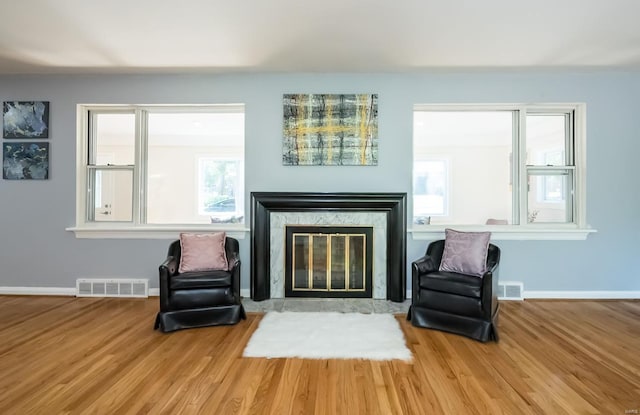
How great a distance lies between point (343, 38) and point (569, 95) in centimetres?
288

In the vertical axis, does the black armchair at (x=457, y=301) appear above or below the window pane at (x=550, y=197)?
below

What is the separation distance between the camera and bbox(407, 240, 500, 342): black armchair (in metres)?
2.78

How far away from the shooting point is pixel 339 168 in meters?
3.95

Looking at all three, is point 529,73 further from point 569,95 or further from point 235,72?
point 235,72

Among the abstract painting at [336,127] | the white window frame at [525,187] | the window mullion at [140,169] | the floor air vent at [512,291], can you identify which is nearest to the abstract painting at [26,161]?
the window mullion at [140,169]

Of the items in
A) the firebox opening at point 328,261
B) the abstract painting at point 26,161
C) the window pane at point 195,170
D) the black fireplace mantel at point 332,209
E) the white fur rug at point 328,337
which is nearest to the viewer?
the white fur rug at point 328,337

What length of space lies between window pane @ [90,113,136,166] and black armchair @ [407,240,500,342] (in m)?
3.72

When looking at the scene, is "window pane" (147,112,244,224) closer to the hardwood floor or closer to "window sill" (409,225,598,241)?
the hardwood floor

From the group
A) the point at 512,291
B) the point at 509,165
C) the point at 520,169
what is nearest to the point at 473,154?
the point at 509,165

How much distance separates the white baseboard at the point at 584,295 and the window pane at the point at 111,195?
5.02 meters

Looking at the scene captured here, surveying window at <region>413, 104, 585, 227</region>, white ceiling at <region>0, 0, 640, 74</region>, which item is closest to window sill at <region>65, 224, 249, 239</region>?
white ceiling at <region>0, 0, 640, 74</region>

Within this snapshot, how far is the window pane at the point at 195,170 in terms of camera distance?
4.21 metres

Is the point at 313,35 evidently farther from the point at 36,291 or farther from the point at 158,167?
the point at 36,291

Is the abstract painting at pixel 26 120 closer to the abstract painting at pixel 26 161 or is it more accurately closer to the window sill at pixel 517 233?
the abstract painting at pixel 26 161
